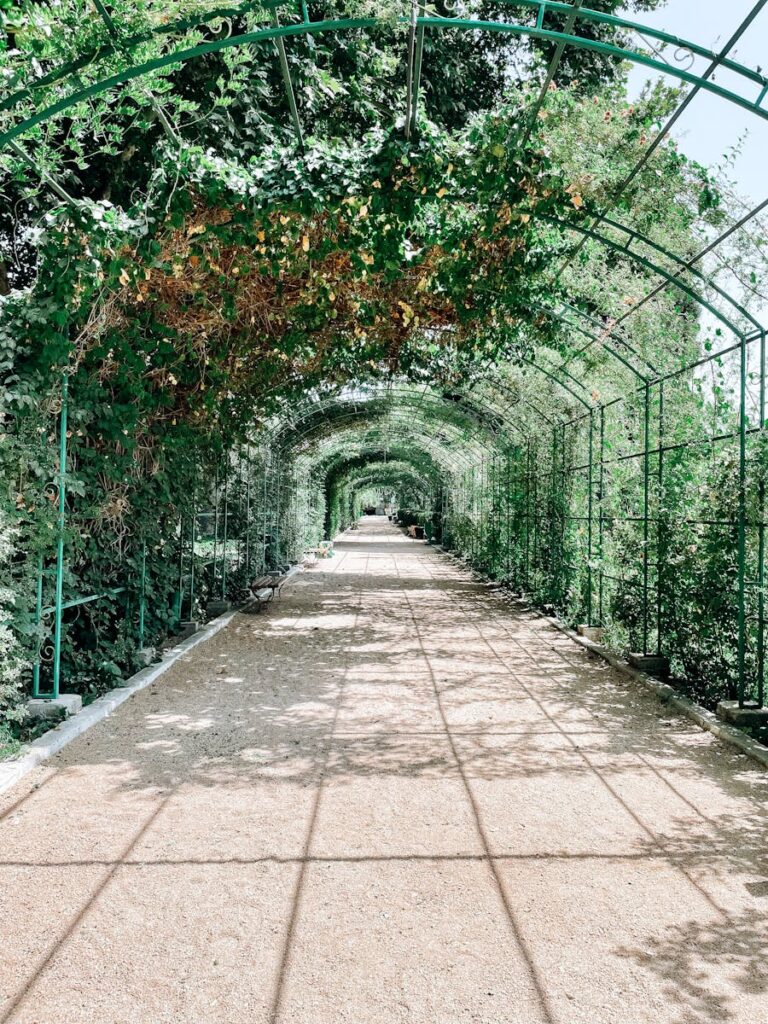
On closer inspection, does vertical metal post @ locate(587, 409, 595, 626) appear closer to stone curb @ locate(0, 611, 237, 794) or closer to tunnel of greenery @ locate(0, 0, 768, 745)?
tunnel of greenery @ locate(0, 0, 768, 745)

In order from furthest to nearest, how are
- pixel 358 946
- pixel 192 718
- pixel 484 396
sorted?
pixel 484 396, pixel 192 718, pixel 358 946

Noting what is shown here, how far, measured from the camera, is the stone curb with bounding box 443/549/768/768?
520 centimetres

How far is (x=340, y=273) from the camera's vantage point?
7.29 m

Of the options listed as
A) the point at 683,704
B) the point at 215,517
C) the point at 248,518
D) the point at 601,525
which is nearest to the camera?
the point at 683,704

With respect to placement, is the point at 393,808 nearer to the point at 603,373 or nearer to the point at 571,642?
the point at 571,642

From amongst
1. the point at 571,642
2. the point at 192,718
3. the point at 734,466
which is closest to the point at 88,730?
the point at 192,718

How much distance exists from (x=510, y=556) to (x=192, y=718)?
1062cm

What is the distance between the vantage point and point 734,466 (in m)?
6.10

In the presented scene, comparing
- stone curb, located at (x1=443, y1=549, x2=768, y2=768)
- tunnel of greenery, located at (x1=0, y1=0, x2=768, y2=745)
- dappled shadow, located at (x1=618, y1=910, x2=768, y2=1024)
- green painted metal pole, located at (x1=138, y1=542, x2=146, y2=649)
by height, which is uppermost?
tunnel of greenery, located at (x1=0, y1=0, x2=768, y2=745)

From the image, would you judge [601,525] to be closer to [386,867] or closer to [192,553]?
[192,553]

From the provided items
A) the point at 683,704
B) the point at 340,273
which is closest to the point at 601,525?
the point at 683,704

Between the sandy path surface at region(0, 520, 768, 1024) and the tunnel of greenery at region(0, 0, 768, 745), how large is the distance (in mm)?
995

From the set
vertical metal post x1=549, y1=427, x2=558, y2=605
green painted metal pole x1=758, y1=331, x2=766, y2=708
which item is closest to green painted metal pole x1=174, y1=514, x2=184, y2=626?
vertical metal post x1=549, y1=427, x2=558, y2=605

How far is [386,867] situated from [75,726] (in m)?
2.82
